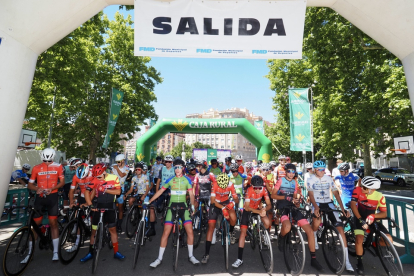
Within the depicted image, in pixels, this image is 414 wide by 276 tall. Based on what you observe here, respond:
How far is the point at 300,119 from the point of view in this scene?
484 inches

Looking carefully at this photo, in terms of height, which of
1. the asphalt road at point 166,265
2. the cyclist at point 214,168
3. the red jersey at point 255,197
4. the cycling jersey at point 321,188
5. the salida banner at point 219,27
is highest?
the salida banner at point 219,27

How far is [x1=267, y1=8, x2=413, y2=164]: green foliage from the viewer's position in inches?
418

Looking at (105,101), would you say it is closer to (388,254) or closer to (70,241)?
(70,241)

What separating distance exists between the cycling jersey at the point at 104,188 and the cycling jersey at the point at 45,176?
85 centimetres

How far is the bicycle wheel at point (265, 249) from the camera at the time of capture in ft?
15.1

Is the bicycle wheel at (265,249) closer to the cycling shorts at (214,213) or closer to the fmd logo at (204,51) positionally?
the cycling shorts at (214,213)

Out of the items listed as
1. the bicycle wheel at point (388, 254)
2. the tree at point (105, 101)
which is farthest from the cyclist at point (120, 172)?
the tree at point (105, 101)

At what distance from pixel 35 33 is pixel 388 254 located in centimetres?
781

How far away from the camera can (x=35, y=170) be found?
17.1 ft

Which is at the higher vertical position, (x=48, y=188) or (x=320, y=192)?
(x=320, y=192)

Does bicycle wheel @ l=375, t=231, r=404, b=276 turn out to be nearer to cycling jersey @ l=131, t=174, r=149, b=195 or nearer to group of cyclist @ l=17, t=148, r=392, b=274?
group of cyclist @ l=17, t=148, r=392, b=274

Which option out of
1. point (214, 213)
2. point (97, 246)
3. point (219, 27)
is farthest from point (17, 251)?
point (219, 27)

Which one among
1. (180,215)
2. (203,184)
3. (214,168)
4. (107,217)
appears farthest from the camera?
(214,168)

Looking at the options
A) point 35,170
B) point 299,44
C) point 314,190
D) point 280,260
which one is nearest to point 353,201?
point 314,190
